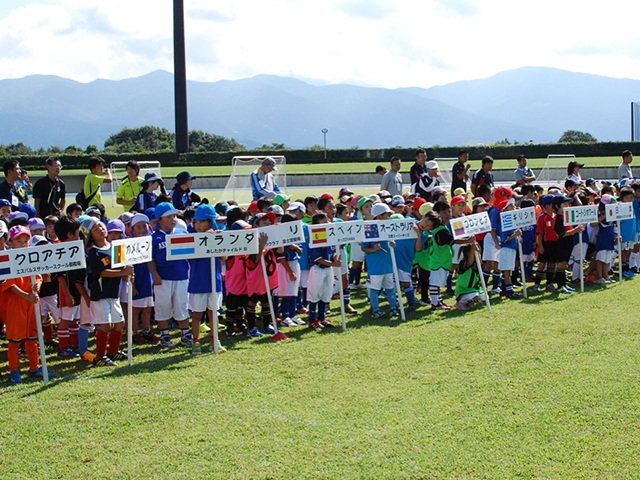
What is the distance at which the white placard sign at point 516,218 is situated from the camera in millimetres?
10742

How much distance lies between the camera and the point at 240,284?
9.27 meters

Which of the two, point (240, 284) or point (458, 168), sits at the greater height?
point (458, 168)

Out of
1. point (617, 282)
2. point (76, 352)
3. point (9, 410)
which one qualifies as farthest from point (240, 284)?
point (617, 282)

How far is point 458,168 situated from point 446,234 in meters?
5.81

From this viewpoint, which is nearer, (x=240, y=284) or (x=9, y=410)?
(x=9, y=410)

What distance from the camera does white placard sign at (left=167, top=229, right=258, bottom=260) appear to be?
Answer: 8047mm

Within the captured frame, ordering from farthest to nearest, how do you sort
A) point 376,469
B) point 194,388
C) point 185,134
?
1. point 185,134
2. point 194,388
3. point 376,469

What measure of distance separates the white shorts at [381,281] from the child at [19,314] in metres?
4.56

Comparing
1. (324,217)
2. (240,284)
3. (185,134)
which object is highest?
(185,134)

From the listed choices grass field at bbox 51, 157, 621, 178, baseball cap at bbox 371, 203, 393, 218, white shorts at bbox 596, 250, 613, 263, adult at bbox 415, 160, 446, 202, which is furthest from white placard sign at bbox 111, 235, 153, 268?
grass field at bbox 51, 157, 621, 178

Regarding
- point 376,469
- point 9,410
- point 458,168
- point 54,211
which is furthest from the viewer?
point 458,168

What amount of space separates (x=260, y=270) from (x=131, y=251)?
1.94 m

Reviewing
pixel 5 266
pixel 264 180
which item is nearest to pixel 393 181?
pixel 264 180

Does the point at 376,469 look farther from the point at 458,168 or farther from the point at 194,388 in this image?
the point at 458,168
